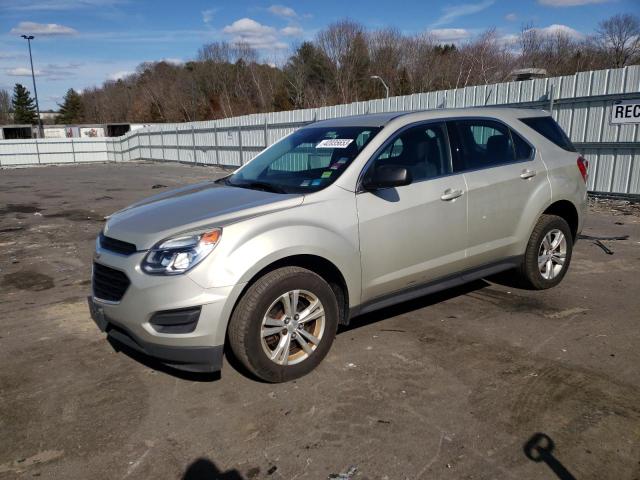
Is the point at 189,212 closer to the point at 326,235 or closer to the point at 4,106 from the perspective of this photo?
the point at 326,235

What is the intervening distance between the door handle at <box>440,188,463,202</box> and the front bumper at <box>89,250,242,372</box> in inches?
74.6

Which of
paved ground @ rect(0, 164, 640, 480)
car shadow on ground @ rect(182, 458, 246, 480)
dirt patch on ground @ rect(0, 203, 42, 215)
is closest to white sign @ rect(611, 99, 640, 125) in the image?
paved ground @ rect(0, 164, 640, 480)

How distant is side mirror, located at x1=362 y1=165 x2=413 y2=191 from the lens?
142 inches

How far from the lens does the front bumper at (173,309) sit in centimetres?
307

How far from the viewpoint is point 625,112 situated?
9992 mm

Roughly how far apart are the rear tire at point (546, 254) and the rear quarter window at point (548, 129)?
2.52 ft

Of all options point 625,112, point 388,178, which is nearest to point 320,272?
point 388,178

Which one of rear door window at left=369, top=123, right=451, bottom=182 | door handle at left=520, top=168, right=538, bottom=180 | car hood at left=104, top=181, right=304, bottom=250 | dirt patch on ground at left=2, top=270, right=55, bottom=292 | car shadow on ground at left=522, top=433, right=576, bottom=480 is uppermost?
rear door window at left=369, top=123, right=451, bottom=182

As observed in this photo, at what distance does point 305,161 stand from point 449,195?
121 centimetres

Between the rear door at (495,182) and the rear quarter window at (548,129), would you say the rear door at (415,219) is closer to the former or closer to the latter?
the rear door at (495,182)

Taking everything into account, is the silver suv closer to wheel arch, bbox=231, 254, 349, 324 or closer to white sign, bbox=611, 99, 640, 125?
wheel arch, bbox=231, 254, 349, 324

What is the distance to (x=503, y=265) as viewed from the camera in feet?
15.6

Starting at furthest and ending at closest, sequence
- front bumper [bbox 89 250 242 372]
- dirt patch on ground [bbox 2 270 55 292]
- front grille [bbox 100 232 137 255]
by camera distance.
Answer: dirt patch on ground [bbox 2 270 55 292] < front grille [bbox 100 232 137 255] < front bumper [bbox 89 250 242 372]

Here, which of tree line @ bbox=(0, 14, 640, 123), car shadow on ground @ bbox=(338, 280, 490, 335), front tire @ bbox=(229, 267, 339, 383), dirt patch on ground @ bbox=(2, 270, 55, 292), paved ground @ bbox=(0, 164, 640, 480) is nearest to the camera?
paved ground @ bbox=(0, 164, 640, 480)
